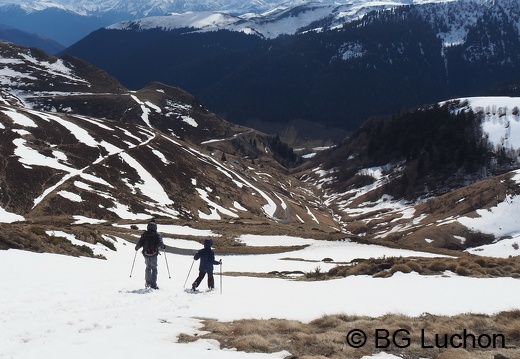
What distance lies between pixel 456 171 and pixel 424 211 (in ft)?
164

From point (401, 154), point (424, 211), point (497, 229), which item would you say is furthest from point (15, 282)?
point (401, 154)

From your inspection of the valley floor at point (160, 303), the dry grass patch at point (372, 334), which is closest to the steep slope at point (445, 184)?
the valley floor at point (160, 303)

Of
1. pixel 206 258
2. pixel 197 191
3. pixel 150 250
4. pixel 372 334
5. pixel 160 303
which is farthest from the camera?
pixel 197 191

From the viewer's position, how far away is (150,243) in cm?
2027

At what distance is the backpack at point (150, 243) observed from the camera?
65.9ft

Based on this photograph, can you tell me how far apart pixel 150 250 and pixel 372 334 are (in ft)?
35.5

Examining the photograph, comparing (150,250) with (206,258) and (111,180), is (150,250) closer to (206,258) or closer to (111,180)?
(206,258)

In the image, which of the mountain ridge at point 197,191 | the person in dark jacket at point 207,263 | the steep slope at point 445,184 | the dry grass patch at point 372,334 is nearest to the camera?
the dry grass patch at point 372,334

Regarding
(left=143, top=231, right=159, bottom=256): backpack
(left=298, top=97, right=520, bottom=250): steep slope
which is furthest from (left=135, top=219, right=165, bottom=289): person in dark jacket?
(left=298, top=97, right=520, bottom=250): steep slope

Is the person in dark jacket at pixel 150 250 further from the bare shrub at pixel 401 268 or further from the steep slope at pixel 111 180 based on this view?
the steep slope at pixel 111 180

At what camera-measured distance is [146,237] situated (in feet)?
66.7

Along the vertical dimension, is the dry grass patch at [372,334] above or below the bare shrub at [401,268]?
below

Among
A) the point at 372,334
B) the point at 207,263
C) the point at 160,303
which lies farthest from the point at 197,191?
the point at 372,334

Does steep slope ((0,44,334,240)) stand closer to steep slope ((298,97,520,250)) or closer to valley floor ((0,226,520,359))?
steep slope ((298,97,520,250))
